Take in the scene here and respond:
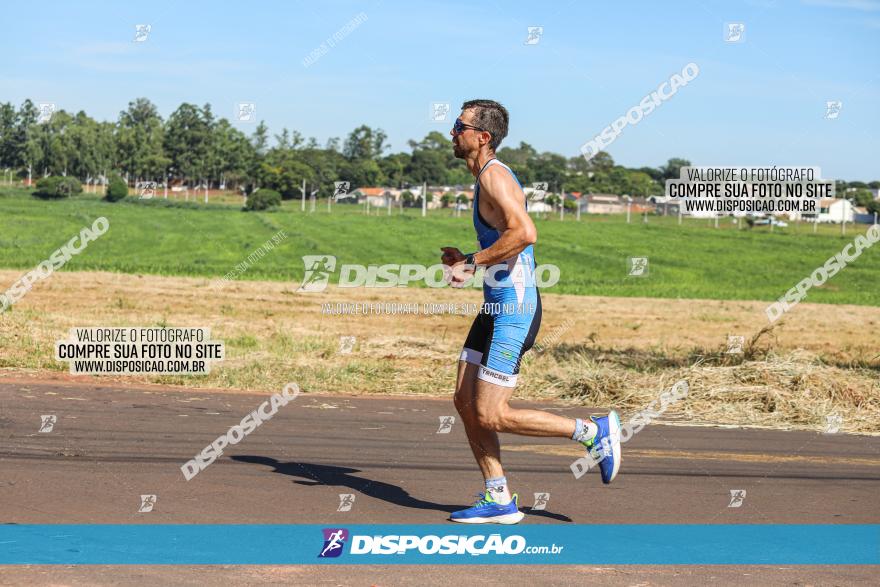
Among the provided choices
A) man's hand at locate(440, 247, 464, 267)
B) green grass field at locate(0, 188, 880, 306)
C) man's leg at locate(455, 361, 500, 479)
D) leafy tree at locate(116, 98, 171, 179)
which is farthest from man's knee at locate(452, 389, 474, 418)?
leafy tree at locate(116, 98, 171, 179)

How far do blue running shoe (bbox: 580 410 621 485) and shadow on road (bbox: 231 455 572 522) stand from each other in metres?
0.41

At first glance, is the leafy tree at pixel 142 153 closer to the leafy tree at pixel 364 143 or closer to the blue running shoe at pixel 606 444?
the leafy tree at pixel 364 143

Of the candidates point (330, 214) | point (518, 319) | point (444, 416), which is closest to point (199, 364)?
point (444, 416)

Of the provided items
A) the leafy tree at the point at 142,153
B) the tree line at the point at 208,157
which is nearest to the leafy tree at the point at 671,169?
the tree line at the point at 208,157

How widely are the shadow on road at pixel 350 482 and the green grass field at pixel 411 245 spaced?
2911cm

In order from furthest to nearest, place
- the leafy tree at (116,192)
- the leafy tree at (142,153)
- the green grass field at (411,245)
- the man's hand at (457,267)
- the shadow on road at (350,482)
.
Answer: the leafy tree at (142,153), the leafy tree at (116,192), the green grass field at (411,245), the shadow on road at (350,482), the man's hand at (457,267)

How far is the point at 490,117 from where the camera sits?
6.31 meters

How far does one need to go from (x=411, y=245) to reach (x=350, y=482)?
49.1 meters

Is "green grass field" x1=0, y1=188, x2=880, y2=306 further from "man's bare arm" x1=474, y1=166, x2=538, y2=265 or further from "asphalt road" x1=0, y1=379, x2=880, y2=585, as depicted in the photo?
"man's bare arm" x1=474, y1=166, x2=538, y2=265

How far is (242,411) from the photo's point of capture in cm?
1084

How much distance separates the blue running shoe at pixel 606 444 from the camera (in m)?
6.50

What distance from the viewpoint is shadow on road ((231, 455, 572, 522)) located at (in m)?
6.81

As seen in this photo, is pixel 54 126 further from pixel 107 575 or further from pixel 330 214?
pixel 107 575

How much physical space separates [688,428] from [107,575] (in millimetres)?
7212
